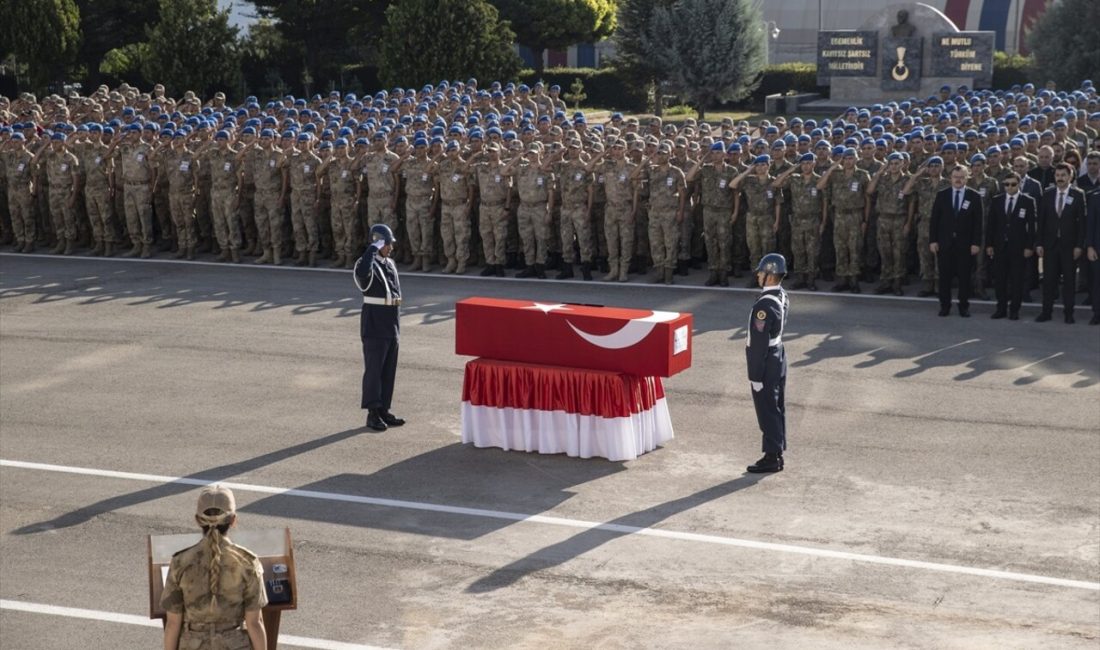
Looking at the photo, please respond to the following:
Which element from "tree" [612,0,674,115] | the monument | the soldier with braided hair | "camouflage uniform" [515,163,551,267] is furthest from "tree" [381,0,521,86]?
the soldier with braided hair

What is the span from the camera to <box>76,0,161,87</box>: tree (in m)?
45.8

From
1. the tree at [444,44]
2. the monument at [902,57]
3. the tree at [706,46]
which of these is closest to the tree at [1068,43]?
the monument at [902,57]

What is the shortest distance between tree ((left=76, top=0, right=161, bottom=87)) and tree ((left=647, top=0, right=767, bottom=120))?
50.3ft

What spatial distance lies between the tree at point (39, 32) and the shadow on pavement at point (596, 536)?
117ft

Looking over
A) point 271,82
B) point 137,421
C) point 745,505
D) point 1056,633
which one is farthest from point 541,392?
point 271,82

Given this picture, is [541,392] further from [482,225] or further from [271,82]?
[271,82]

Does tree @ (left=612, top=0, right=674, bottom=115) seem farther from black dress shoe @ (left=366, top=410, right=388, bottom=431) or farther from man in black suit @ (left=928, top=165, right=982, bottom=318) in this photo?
black dress shoe @ (left=366, top=410, right=388, bottom=431)

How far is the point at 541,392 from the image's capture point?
12.4 m

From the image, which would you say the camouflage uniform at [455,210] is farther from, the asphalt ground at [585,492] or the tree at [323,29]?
the tree at [323,29]

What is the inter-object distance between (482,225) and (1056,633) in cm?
1305

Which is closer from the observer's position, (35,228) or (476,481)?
(476,481)

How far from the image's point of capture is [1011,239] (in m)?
17.7

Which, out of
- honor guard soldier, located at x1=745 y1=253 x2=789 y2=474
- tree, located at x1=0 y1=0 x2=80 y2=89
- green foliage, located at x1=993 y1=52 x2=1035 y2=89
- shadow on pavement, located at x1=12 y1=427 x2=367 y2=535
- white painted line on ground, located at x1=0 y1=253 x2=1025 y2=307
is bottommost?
shadow on pavement, located at x1=12 y1=427 x2=367 y2=535

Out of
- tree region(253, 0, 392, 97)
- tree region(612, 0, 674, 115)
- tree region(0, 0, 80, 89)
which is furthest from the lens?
tree region(253, 0, 392, 97)
